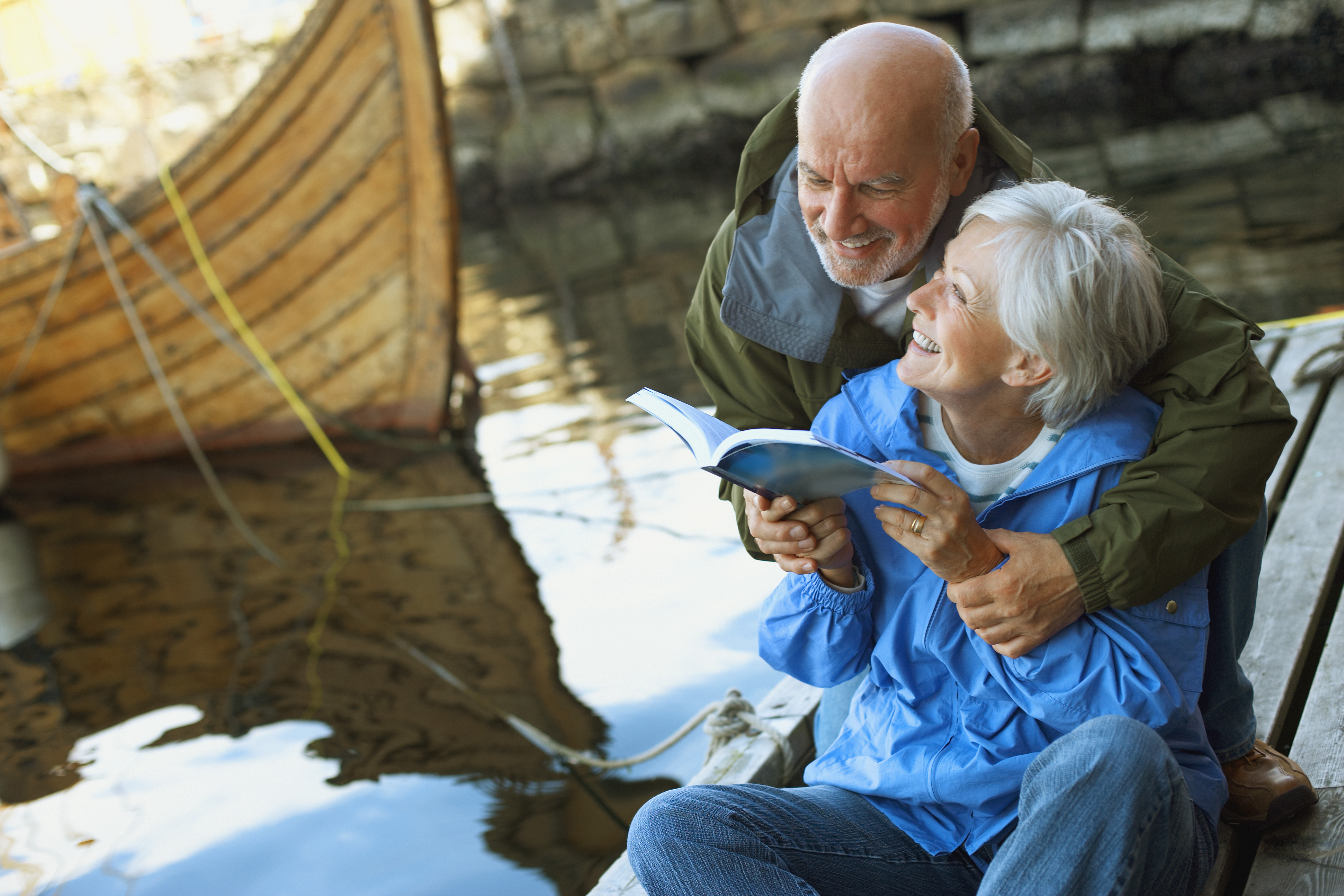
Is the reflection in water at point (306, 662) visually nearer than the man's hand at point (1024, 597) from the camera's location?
No

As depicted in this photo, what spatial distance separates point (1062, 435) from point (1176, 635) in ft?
0.87

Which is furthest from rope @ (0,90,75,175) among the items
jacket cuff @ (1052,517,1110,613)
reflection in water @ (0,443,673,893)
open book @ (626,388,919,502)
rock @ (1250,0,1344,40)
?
rock @ (1250,0,1344,40)

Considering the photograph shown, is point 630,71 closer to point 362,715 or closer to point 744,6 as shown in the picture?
point 744,6

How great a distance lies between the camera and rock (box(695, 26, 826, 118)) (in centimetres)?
1372

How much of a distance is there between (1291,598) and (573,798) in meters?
1.56

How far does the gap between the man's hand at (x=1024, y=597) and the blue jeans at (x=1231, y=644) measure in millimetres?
222

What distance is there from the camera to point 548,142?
15211 millimetres

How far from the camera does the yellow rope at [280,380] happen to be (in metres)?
4.49

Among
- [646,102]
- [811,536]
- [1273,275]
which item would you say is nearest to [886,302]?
[811,536]

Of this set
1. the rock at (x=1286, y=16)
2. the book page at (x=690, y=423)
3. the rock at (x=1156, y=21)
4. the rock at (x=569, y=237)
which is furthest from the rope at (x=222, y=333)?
the rock at (x=1286, y=16)

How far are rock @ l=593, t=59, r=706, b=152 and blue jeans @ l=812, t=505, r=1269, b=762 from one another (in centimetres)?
1378

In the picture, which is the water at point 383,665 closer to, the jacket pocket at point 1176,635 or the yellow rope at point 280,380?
the yellow rope at point 280,380

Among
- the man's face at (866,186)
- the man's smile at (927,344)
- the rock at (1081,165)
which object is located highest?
the man's face at (866,186)

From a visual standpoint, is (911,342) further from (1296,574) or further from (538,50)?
(538,50)
